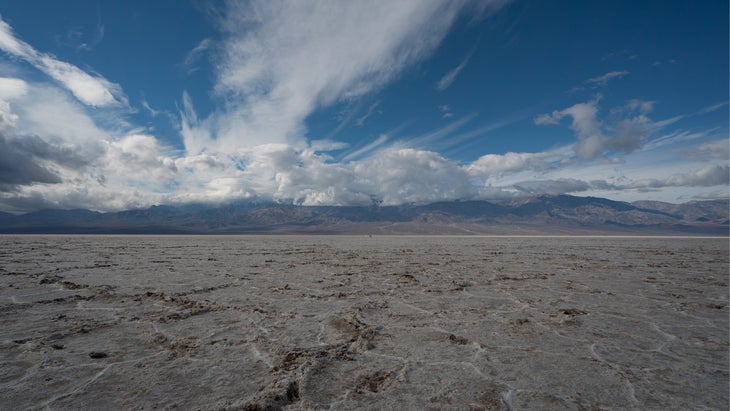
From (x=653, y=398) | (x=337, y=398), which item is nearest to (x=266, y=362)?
(x=337, y=398)

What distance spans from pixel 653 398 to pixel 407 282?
21.7 ft

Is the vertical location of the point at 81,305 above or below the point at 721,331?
above

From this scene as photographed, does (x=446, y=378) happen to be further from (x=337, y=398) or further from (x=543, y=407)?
(x=337, y=398)

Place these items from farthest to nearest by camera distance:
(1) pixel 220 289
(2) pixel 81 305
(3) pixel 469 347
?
(1) pixel 220 289
(2) pixel 81 305
(3) pixel 469 347

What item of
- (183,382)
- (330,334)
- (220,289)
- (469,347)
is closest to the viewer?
(183,382)

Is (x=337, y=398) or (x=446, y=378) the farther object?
(x=446, y=378)

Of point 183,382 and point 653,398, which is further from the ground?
point 183,382

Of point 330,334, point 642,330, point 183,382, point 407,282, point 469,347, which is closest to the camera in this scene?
point 183,382

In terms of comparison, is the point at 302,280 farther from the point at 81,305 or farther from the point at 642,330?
the point at 642,330

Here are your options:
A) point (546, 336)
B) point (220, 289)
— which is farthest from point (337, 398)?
point (220, 289)

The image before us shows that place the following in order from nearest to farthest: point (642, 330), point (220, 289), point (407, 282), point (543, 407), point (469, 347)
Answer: point (543, 407), point (469, 347), point (642, 330), point (220, 289), point (407, 282)

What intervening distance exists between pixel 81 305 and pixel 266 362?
506 cm

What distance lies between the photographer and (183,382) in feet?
10.9

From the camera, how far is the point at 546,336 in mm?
4891
